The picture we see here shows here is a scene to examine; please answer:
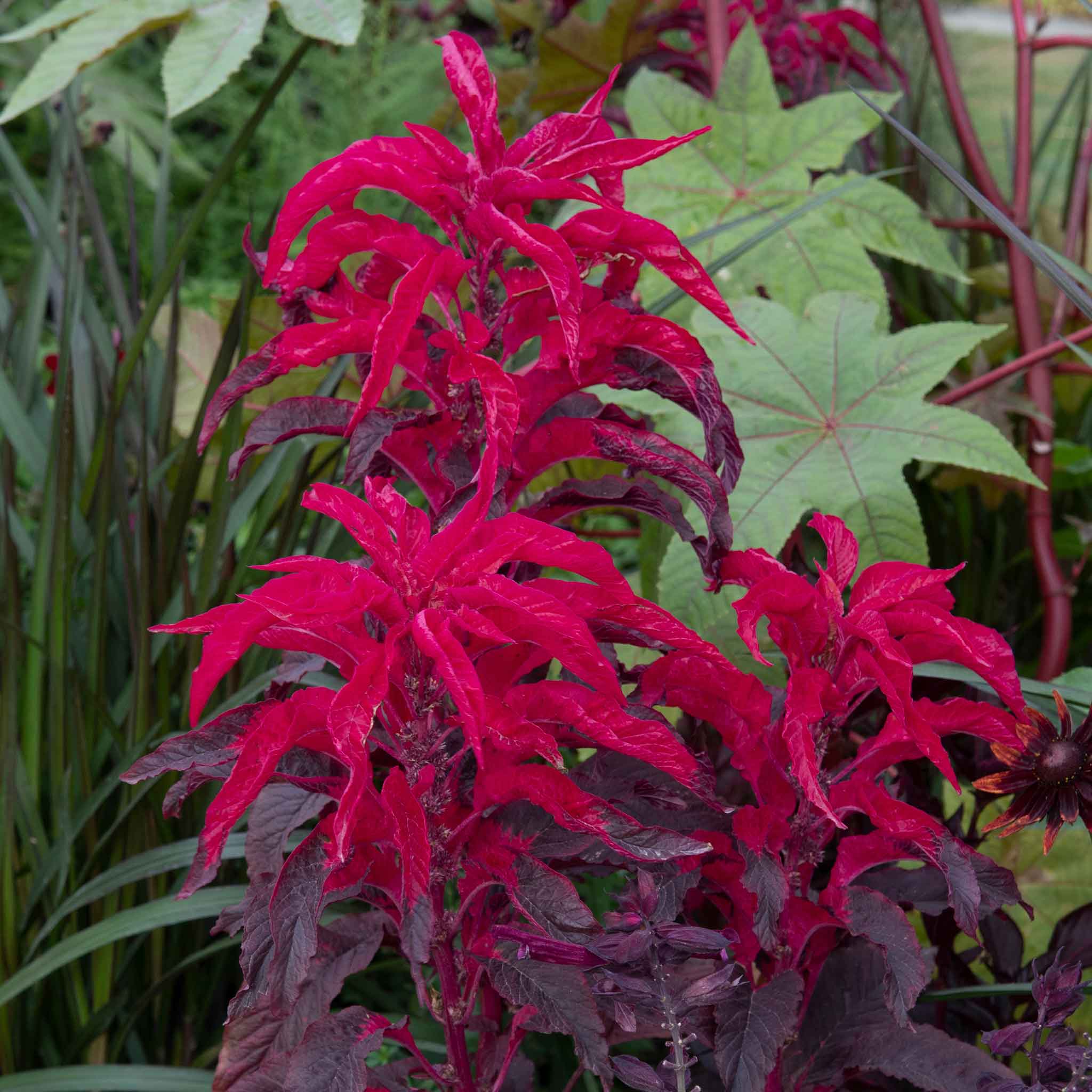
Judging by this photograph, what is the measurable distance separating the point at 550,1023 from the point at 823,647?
227 mm

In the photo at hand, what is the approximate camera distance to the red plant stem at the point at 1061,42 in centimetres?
110

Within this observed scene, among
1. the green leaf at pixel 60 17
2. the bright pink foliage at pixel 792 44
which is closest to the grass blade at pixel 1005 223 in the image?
the green leaf at pixel 60 17

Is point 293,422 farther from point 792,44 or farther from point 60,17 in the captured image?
point 792,44

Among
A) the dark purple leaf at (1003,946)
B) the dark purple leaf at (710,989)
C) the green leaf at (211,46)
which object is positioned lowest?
the dark purple leaf at (1003,946)

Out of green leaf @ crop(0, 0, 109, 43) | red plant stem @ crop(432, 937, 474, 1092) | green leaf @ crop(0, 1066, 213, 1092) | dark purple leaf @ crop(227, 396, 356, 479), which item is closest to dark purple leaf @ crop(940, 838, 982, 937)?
red plant stem @ crop(432, 937, 474, 1092)

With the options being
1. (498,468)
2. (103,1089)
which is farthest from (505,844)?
(103,1089)

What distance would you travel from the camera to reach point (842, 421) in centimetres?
88

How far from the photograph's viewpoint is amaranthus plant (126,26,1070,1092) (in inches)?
19.7

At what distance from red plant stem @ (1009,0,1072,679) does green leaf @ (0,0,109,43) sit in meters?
0.80

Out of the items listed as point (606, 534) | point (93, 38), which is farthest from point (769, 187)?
point (93, 38)

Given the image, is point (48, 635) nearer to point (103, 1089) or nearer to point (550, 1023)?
point (103, 1089)

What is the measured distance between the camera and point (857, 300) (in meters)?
0.93

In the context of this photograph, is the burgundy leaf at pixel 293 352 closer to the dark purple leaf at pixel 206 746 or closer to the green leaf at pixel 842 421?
the dark purple leaf at pixel 206 746

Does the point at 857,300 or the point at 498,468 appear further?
the point at 857,300
